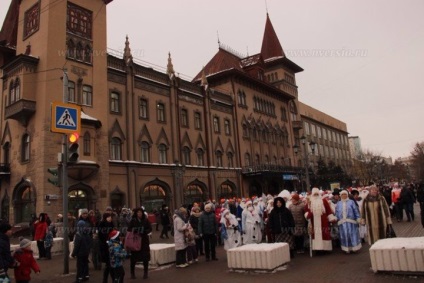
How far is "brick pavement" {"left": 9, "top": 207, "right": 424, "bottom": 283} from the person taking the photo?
8.61 m

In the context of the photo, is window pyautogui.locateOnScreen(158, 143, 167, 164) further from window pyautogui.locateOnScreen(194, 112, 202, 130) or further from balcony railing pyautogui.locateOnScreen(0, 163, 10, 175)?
balcony railing pyautogui.locateOnScreen(0, 163, 10, 175)

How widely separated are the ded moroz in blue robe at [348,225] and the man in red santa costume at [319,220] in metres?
0.30

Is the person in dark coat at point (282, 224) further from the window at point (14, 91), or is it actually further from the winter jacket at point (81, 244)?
the window at point (14, 91)

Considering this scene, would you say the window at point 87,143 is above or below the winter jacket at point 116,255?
above

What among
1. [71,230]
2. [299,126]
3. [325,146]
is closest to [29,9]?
[71,230]

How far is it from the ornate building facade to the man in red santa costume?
17.4m

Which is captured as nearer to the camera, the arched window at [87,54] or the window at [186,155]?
the arched window at [87,54]

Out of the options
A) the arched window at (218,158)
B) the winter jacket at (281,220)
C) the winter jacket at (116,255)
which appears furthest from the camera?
the arched window at (218,158)

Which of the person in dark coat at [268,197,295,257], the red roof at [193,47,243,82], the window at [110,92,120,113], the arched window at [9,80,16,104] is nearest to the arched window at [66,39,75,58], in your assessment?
the window at [110,92,120,113]

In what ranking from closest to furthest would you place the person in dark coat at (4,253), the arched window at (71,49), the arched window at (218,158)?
the person in dark coat at (4,253), the arched window at (71,49), the arched window at (218,158)

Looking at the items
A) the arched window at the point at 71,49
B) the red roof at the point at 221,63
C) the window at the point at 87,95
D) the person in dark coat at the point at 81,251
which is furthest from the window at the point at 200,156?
the person in dark coat at the point at 81,251

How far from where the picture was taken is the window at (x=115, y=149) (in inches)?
1182

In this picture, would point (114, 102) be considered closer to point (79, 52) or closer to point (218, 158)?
point (79, 52)

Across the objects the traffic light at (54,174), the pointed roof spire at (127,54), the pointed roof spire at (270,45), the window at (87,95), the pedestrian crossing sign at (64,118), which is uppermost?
the pointed roof spire at (270,45)
